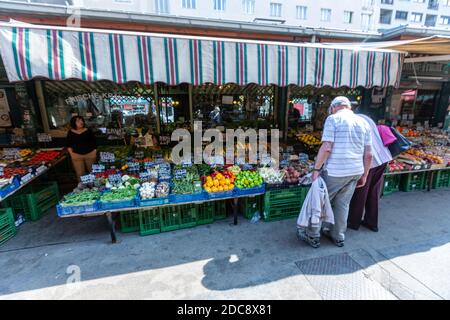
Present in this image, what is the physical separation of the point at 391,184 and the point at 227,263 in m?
4.18

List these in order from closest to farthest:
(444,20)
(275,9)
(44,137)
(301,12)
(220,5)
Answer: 1. (44,137)
2. (220,5)
3. (275,9)
4. (301,12)
5. (444,20)

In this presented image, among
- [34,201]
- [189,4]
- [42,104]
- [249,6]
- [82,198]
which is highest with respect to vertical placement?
[249,6]

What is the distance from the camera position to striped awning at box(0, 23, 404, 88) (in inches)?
101

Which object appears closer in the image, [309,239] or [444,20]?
[309,239]

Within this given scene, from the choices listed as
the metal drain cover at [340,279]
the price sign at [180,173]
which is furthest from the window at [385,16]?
the metal drain cover at [340,279]

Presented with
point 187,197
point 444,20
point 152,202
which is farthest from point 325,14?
point 152,202

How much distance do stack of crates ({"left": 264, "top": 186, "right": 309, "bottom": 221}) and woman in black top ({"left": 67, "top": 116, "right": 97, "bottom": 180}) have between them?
3.54 m

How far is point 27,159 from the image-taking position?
463 centimetres

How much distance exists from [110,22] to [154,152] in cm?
259

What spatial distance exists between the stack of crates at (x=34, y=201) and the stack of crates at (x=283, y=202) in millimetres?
3972

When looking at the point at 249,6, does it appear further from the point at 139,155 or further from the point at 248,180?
the point at 248,180

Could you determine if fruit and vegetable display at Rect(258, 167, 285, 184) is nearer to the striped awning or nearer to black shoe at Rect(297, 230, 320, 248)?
black shoe at Rect(297, 230, 320, 248)

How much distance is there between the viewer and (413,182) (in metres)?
5.17

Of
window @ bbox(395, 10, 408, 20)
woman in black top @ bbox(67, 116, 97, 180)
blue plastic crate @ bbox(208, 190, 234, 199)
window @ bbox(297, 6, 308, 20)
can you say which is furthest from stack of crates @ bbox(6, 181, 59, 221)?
window @ bbox(395, 10, 408, 20)
